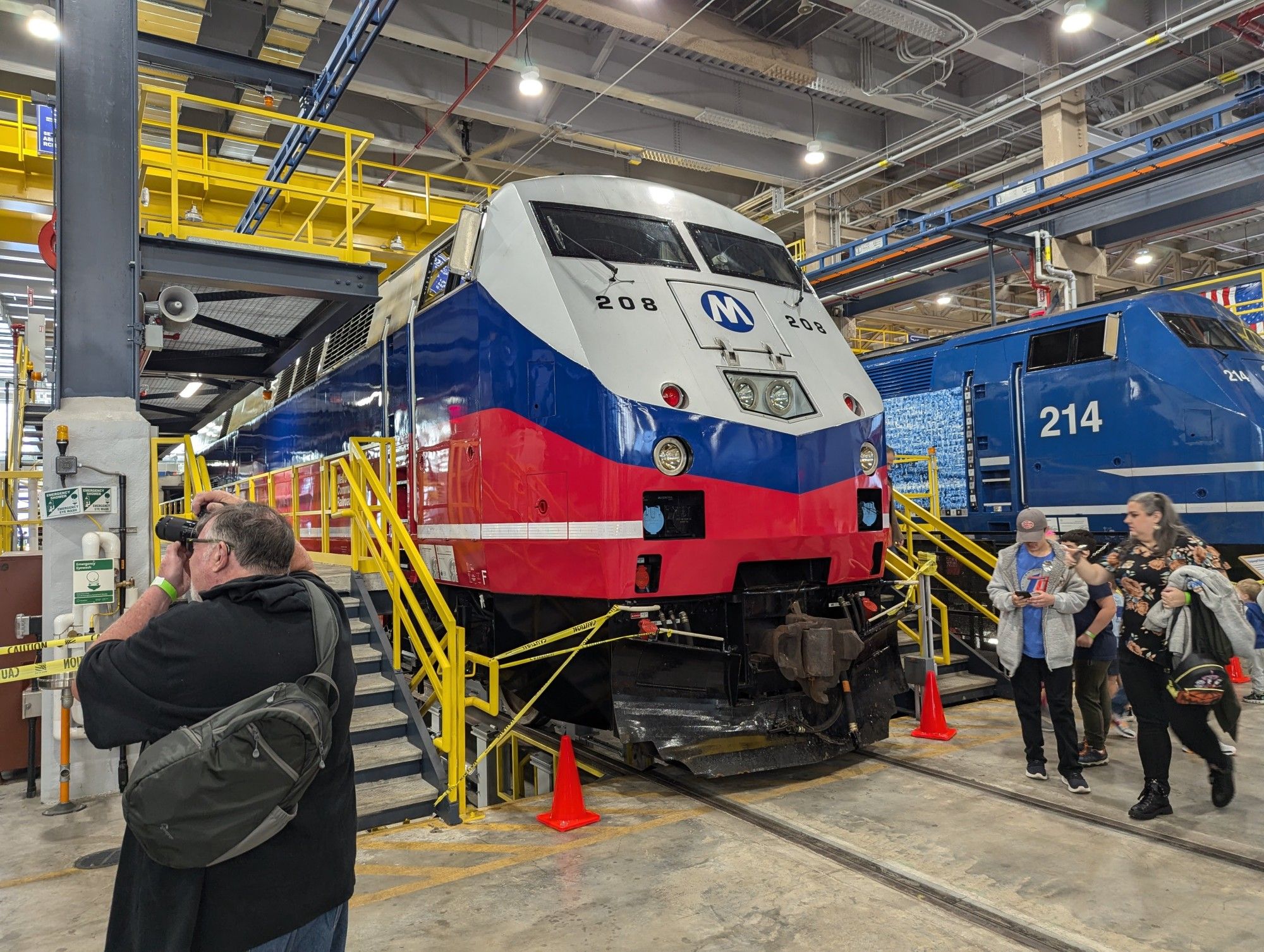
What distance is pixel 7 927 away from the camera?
11.9ft

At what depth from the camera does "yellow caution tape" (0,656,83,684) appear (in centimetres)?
400

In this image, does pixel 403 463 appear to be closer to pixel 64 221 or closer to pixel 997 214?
pixel 64 221

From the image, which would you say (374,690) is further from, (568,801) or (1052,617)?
(1052,617)

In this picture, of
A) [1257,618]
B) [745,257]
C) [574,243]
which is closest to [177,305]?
[574,243]

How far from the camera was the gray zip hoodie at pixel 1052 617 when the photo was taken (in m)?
5.21

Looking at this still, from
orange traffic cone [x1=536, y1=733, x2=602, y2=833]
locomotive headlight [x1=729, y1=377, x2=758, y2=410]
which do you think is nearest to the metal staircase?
orange traffic cone [x1=536, y1=733, x2=602, y2=833]

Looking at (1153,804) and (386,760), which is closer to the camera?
(1153,804)

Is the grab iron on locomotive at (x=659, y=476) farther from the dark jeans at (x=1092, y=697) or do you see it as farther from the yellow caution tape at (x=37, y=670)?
the yellow caution tape at (x=37, y=670)

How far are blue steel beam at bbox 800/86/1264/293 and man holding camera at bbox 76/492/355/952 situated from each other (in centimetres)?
847

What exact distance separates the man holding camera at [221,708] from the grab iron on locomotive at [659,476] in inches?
107

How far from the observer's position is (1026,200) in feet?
30.7

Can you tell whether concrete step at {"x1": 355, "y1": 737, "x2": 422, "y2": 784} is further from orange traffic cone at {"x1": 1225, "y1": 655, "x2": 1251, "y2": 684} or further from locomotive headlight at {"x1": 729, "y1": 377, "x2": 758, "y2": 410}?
orange traffic cone at {"x1": 1225, "y1": 655, "x2": 1251, "y2": 684}

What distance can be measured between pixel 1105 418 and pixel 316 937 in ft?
25.1

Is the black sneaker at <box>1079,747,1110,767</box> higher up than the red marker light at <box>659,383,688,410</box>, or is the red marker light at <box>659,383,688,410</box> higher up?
the red marker light at <box>659,383,688,410</box>
